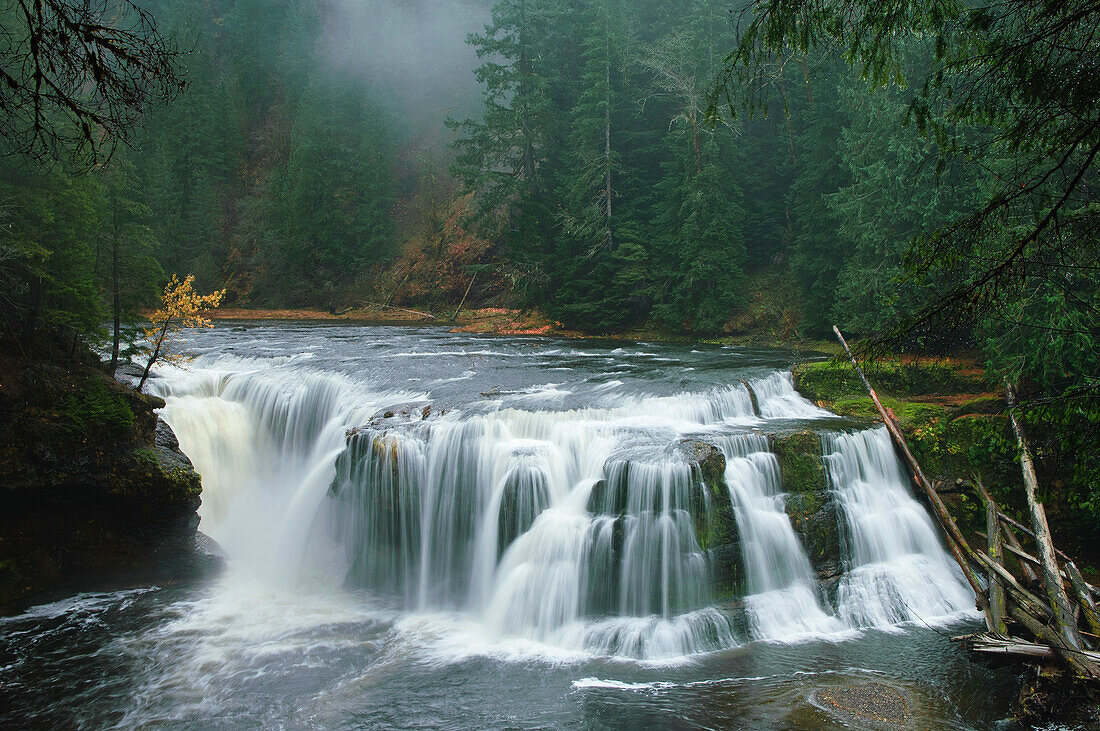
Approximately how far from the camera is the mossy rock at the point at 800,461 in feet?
32.1

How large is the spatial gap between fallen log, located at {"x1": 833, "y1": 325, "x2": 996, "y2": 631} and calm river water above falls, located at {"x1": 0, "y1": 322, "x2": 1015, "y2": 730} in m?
0.26

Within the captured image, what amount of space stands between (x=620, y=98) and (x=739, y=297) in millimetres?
10574

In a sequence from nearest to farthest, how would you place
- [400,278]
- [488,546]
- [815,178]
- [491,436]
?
1. [488,546]
2. [491,436]
3. [815,178]
4. [400,278]

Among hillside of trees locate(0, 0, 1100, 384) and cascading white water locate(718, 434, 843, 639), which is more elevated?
hillside of trees locate(0, 0, 1100, 384)

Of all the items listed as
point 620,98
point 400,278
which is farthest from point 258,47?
point 620,98

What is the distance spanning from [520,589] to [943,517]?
633cm

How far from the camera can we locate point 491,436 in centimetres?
1102

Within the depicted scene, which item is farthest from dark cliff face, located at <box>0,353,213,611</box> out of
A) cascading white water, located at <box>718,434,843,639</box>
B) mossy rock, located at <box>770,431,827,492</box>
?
mossy rock, located at <box>770,431,827,492</box>

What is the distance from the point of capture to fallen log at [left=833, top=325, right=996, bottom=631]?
7622 mm

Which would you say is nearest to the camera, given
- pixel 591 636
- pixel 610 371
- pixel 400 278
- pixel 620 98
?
pixel 591 636

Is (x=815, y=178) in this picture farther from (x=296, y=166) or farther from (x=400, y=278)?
(x=296, y=166)

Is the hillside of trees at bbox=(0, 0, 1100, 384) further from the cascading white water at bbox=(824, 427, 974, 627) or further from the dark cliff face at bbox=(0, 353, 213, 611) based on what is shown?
the cascading white water at bbox=(824, 427, 974, 627)

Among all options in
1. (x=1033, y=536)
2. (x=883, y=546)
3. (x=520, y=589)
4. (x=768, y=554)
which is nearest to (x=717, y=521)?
(x=768, y=554)

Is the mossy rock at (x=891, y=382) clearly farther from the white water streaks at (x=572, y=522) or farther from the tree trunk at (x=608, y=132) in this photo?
the tree trunk at (x=608, y=132)
